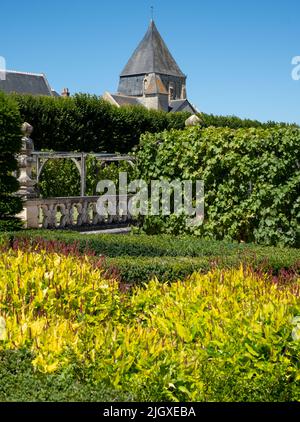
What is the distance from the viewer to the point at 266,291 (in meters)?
5.79

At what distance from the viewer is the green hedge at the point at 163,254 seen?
330 inches

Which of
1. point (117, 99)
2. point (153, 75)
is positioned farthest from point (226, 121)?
point (153, 75)

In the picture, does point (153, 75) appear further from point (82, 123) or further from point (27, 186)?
point (27, 186)

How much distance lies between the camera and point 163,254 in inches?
399

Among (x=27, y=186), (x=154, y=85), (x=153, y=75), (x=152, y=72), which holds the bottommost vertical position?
(x=27, y=186)

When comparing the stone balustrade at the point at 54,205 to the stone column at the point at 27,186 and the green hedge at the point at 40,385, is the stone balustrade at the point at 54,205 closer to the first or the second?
the stone column at the point at 27,186

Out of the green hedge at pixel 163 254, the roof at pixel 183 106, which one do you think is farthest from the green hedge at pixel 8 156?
the roof at pixel 183 106

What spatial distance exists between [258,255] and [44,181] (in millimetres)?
12738

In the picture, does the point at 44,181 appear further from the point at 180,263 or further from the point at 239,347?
the point at 239,347

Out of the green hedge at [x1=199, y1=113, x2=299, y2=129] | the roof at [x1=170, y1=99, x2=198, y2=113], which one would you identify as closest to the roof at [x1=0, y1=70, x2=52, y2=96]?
the green hedge at [x1=199, y1=113, x2=299, y2=129]

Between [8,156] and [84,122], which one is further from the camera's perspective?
[84,122]

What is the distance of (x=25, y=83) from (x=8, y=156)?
1534 inches

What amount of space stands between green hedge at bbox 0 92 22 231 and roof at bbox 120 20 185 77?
82.7 metres

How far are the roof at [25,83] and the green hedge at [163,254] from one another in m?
39.1
